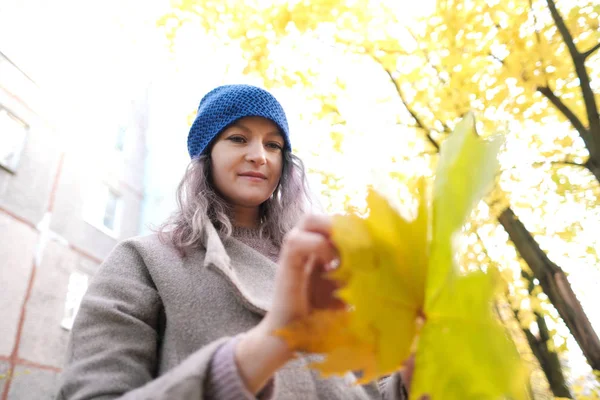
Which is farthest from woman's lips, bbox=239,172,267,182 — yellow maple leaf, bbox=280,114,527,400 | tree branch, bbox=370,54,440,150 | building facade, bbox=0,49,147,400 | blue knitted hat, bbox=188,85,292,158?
building facade, bbox=0,49,147,400

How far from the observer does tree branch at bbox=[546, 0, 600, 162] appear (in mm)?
1418

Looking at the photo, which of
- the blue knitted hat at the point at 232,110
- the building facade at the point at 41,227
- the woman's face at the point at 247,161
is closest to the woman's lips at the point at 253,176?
the woman's face at the point at 247,161

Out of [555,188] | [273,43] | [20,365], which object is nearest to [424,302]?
[555,188]

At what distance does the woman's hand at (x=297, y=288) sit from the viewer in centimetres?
34

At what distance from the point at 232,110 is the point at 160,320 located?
464 mm

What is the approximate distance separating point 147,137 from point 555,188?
3.67 m

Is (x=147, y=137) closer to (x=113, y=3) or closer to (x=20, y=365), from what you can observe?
(x=113, y=3)

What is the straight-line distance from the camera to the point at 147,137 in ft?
14.3

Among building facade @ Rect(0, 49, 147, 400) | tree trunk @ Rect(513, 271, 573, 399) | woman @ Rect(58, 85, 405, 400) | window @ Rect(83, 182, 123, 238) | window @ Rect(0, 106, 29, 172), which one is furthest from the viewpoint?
window @ Rect(83, 182, 123, 238)

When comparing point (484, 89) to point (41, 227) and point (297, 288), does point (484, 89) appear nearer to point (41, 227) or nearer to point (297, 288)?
point (297, 288)

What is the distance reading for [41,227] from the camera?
2781mm

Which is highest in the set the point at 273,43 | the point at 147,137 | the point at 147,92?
the point at 147,92

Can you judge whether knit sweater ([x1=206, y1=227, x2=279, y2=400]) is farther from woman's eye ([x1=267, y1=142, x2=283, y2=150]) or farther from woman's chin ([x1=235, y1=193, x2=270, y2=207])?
woman's eye ([x1=267, y1=142, x2=283, y2=150])

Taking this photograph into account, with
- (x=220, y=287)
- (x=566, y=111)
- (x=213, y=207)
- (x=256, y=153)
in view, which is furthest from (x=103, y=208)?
(x=566, y=111)
